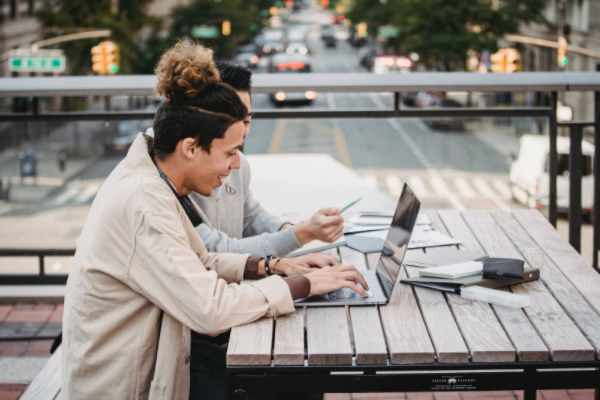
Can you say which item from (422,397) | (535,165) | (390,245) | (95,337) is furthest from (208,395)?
(535,165)

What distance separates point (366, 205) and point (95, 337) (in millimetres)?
3280

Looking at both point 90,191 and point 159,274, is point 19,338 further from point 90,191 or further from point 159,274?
point 159,274

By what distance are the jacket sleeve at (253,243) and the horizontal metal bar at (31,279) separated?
6.81ft

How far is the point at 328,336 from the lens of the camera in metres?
2.05

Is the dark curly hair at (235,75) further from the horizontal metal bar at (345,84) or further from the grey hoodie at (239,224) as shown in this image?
the horizontal metal bar at (345,84)

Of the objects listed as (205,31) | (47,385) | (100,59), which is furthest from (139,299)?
(205,31)

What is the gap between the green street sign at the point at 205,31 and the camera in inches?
1922

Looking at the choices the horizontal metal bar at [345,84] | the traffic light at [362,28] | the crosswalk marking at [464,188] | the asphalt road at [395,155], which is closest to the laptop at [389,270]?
the horizontal metal bar at [345,84]

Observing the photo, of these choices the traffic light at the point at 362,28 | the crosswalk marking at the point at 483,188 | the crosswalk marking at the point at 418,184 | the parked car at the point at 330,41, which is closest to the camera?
the crosswalk marking at the point at 483,188

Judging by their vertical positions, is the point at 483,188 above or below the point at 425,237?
below

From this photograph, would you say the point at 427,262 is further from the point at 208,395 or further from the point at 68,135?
the point at 68,135

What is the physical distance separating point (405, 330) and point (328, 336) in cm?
23

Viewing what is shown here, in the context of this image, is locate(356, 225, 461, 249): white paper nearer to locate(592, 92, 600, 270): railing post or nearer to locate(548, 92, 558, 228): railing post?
locate(548, 92, 558, 228): railing post

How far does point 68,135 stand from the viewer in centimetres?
451
